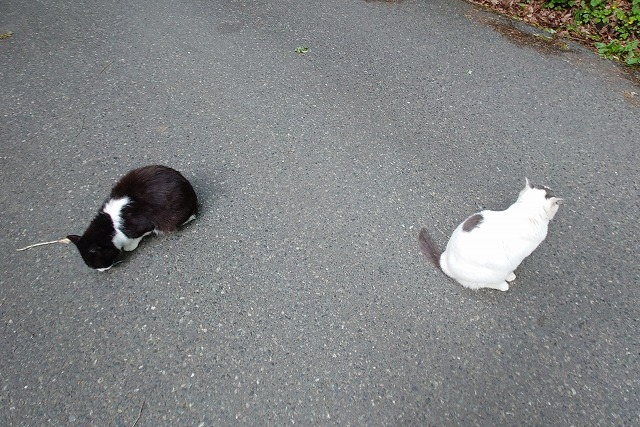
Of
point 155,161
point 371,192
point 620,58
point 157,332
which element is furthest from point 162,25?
point 620,58

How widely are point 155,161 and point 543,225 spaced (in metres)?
2.97

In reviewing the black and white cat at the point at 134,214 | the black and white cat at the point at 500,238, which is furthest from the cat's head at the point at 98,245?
the black and white cat at the point at 500,238

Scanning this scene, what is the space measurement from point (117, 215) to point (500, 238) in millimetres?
2452

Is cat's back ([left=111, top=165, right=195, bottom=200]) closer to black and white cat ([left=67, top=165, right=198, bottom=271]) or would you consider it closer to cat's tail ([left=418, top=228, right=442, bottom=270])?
black and white cat ([left=67, top=165, right=198, bottom=271])

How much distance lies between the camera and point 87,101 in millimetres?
3830

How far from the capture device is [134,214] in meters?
2.65

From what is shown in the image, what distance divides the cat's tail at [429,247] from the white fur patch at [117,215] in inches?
81.4

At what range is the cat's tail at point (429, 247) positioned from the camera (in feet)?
9.03

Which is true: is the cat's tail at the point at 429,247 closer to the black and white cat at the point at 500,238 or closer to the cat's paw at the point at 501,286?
the black and white cat at the point at 500,238

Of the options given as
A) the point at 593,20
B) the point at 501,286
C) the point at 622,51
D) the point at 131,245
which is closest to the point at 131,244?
the point at 131,245

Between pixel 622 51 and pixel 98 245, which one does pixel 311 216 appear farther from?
pixel 622 51

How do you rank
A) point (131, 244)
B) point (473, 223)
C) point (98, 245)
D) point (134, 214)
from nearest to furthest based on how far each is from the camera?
point (473, 223), point (98, 245), point (134, 214), point (131, 244)

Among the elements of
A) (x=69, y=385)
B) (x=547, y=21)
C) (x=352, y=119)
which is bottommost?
(x=69, y=385)

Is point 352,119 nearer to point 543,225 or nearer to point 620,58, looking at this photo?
point 543,225
